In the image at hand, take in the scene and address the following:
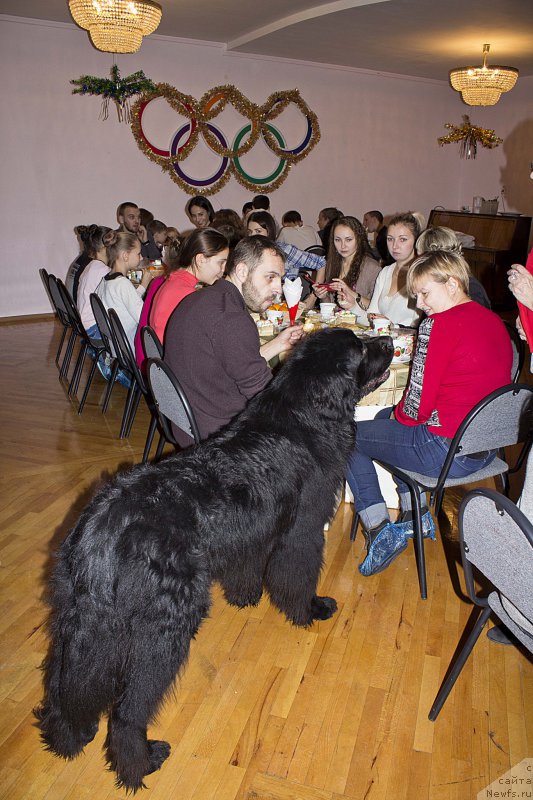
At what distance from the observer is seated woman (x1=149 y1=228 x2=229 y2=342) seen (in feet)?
9.46

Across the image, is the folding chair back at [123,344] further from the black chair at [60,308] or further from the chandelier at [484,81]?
the chandelier at [484,81]

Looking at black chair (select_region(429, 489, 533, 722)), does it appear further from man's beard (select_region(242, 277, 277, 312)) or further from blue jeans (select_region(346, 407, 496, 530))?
man's beard (select_region(242, 277, 277, 312))

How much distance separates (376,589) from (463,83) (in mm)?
6579

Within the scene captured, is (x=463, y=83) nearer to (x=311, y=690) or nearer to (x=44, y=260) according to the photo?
(x=44, y=260)

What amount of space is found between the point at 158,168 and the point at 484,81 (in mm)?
3949

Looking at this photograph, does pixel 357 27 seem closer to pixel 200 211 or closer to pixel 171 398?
pixel 200 211

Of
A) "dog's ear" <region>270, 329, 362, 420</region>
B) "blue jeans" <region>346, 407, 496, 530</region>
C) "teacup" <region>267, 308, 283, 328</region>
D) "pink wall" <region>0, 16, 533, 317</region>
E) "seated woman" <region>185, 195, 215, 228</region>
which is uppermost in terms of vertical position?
"pink wall" <region>0, 16, 533, 317</region>

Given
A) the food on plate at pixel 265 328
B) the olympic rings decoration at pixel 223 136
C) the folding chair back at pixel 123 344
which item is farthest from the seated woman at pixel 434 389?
the olympic rings decoration at pixel 223 136

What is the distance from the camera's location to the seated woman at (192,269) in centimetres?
288

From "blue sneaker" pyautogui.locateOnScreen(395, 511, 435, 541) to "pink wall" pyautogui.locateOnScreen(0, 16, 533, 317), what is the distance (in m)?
6.14

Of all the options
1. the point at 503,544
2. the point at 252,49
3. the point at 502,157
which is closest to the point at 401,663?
the point at 503,544

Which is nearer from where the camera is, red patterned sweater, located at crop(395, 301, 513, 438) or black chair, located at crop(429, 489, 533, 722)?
black chair, located at crop(429, 489, 533, 722)

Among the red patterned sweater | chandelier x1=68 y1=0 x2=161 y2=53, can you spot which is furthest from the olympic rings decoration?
the red patterned sweater

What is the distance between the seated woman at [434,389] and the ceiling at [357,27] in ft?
15.5
